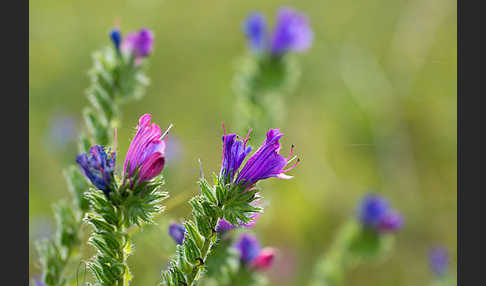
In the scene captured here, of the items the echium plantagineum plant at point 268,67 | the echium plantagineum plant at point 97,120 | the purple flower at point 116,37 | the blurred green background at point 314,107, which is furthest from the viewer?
the blurred green background at point 314,107

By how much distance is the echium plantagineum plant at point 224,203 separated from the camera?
0.88m

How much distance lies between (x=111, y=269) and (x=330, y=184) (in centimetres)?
242

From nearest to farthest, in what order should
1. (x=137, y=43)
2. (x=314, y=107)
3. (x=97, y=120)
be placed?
(x=97, y=120) < (x=137, y=43) < (x=314, y=107)

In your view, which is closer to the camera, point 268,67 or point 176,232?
point 176,232

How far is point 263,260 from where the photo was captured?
1383 millimetres

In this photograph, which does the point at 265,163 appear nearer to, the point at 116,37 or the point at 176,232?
the point at 176,232

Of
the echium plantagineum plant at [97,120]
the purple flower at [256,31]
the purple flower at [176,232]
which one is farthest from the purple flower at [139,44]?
the purple flower at [256,31]

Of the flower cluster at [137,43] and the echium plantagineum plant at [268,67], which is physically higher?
the echium plantagineum plant at [268,67]

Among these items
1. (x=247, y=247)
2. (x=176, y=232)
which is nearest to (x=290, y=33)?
(x=247, y=247)

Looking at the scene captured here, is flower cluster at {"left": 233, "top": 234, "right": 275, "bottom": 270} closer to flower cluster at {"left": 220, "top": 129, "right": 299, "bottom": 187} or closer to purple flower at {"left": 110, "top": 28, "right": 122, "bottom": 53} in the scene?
flower cluster at {"left": 220, "top": 129, "right": 299, "bottom": 187}

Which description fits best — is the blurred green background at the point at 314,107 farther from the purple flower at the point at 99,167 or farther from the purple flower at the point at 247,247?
the purple flower at the point at 99,167

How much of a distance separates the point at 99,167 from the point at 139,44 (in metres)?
0.59

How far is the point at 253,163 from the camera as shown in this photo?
908 mm

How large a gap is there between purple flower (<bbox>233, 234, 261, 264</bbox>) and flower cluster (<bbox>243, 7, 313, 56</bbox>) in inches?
44.0
